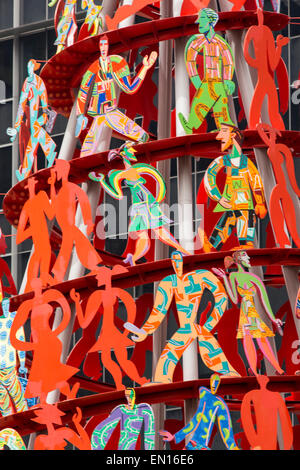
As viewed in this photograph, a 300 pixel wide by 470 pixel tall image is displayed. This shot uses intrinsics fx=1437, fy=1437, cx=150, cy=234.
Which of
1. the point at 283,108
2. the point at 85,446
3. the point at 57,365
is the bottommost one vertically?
the point at 85,446

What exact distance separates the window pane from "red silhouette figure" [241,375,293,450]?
95.2 feet

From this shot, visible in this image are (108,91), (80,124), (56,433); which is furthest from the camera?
(80,124)

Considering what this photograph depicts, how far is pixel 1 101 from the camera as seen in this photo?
48500mm

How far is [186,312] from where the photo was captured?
24.4 meters

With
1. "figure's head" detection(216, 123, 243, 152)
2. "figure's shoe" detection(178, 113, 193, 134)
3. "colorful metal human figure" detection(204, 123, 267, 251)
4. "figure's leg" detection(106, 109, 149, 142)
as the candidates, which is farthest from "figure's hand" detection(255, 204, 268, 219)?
"figure's leg" detection(106, 109, 149, 142)

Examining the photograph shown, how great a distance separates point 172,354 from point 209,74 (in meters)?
5.45

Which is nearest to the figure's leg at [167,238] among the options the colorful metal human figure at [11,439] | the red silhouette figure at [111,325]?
the red silhouette figure at [111,325]

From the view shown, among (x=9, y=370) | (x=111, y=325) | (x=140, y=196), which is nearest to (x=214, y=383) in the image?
(x=111, y=325)

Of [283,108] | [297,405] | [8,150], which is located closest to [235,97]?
[8,150]

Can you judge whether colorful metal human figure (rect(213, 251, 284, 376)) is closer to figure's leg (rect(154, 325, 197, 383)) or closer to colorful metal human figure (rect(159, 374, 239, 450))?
figure's leg (rect(154, 325, 197, 383))

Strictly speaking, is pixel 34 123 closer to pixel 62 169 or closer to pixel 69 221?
pixel 62 169

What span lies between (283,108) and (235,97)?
14653 millimetres

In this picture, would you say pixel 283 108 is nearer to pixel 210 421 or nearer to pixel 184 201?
pixel 184 201

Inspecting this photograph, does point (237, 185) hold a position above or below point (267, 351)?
above
